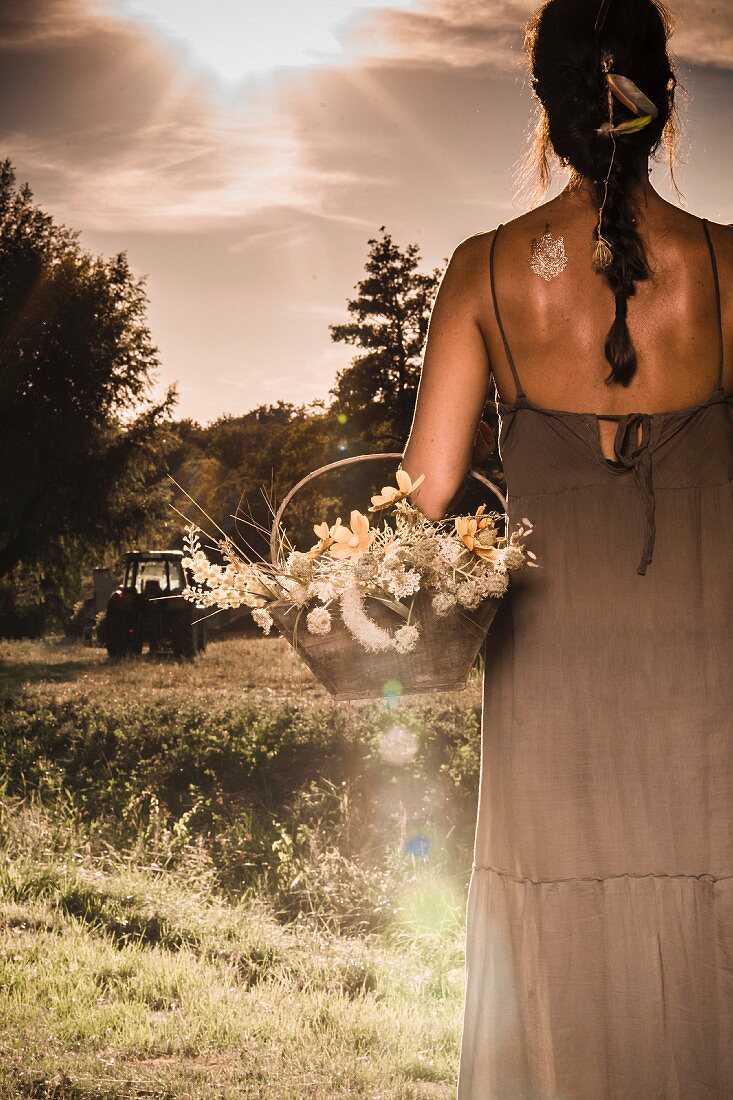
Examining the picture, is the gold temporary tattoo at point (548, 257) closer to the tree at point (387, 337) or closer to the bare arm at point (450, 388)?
the bare arm at point (450, 388)

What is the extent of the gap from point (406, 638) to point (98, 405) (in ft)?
69.4

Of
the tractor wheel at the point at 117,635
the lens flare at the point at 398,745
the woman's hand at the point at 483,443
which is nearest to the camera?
the woman's hand at the point at 483,443

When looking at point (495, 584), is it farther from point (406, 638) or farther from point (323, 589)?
point (323, 589)

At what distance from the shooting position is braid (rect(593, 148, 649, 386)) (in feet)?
5.62

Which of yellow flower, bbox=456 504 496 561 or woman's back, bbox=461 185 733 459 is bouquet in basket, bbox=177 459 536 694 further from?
woman's back, bbox=461 185 733 459

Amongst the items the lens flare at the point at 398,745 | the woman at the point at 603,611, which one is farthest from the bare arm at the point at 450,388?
the lens flare at the point at 398,745

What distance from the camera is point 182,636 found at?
17.6 m

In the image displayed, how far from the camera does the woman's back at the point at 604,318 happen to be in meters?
1.75

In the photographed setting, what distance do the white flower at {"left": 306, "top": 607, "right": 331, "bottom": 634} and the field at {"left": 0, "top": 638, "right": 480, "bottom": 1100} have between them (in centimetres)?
206

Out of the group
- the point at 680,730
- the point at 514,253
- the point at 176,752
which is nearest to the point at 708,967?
the point at 680,730

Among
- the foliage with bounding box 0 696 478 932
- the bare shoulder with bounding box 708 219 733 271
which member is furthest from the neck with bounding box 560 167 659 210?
the foliage with bounding box 0 696 478 932

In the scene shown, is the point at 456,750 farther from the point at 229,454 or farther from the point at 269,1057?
the point at 229,454

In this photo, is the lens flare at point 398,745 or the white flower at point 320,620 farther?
the lens flare at point 398,745

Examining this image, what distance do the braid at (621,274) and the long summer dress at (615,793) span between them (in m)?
0.08
